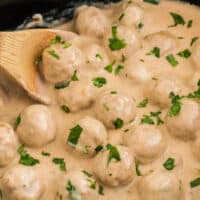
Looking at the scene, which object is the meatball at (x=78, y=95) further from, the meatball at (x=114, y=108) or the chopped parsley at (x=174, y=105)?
the chopped parsley at (x=174, y=105)

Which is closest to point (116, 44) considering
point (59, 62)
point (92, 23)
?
point (92, 23)

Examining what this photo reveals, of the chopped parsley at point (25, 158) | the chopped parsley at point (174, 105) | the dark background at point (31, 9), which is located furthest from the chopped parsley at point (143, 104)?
the dark background at point (31, 9)

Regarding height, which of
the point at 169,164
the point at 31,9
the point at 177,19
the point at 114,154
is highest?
the point at 31,9

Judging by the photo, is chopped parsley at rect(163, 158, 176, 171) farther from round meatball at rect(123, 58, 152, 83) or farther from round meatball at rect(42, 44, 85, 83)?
round meatball at rect(42, 44, 85, 83)

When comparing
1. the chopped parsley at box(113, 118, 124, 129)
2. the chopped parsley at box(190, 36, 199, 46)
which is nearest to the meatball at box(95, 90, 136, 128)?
the chopped parsley at box(113, 118, 124, 129)

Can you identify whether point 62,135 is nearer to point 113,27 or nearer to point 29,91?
point 29,91

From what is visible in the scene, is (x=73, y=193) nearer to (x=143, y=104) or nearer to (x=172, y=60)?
(x=143, y=104)
